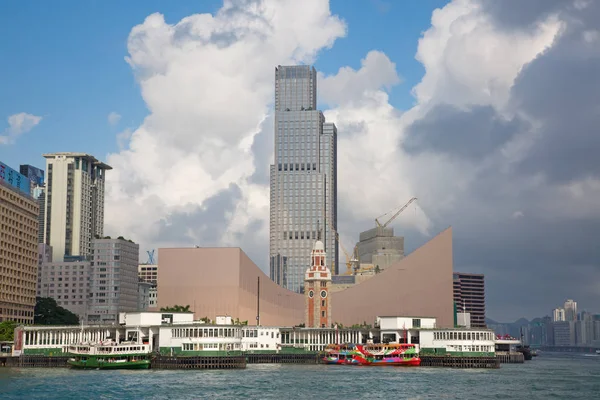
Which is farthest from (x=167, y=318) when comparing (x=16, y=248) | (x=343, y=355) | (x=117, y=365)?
(x=16, y=248)

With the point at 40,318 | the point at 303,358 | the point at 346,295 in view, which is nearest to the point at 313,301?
the point at 346,295

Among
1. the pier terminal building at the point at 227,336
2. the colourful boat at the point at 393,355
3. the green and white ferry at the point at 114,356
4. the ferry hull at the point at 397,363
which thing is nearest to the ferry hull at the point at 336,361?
the colourful boat at the point at 393,355

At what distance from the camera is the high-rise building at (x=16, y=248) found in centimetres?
14325

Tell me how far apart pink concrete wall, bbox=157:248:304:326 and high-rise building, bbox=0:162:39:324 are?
22.0 meters

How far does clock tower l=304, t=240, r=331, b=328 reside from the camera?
157 meters

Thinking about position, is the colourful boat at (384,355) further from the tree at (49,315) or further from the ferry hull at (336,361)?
the tree at (49,315)

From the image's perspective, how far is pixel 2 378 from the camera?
274 feet

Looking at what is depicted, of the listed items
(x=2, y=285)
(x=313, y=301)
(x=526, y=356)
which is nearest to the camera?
(x=2, y=285)

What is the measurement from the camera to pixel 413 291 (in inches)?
6580

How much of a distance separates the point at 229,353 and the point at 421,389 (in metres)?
30.7

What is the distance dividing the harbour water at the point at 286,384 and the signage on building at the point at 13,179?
61.7 m

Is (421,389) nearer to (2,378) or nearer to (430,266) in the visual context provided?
(2,378)

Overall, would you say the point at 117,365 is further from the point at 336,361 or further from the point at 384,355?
the point at 384,355

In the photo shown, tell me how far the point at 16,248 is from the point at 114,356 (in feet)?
199
